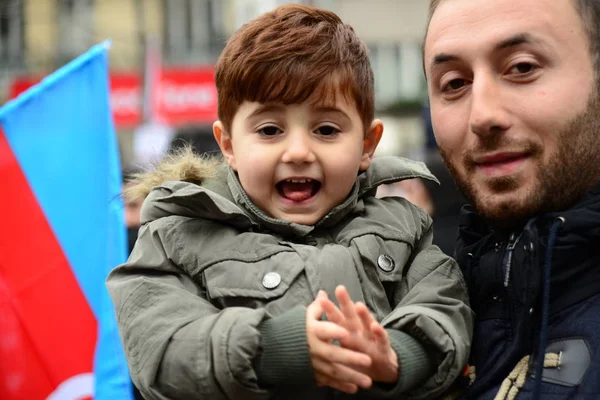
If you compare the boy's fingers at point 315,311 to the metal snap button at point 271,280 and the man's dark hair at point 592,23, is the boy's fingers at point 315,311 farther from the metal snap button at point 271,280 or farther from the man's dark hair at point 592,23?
the man's dark hair at point 592,23

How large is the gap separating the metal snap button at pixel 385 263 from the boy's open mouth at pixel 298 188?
0.24 meters

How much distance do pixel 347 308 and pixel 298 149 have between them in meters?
0.52

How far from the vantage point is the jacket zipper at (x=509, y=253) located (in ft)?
6.58

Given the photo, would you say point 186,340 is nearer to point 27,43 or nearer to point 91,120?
point 91,120

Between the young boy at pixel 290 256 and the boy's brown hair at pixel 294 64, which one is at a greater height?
the boy's brown hair at pixel 294 64

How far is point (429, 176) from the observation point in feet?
7.61

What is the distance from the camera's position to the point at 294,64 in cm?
211

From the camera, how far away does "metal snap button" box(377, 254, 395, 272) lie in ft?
6.74

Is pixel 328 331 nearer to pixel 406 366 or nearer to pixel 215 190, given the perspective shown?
pixel 406 366

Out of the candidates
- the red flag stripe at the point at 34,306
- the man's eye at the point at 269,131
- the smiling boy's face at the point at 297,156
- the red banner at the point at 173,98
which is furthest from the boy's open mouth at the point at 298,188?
the red banner at the point at 173,98

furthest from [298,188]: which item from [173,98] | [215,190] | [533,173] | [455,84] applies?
[173,98]

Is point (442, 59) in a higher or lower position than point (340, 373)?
higher

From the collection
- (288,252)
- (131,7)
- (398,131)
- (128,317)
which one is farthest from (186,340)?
(131,7)

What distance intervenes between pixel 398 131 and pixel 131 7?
730cm
